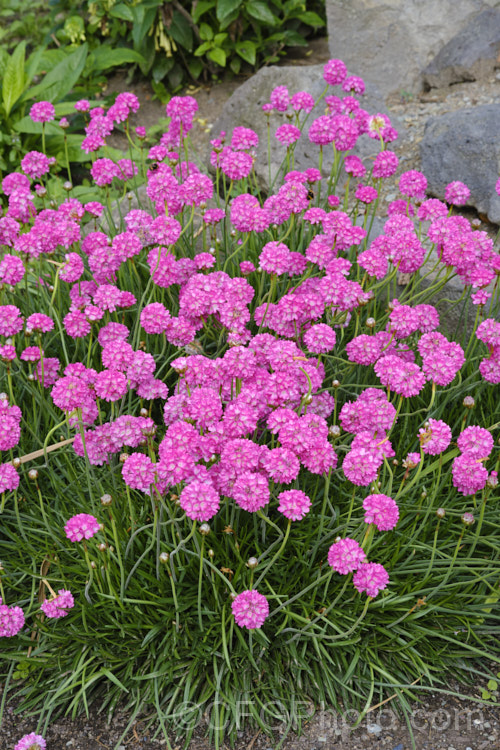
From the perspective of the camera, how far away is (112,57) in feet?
19.9

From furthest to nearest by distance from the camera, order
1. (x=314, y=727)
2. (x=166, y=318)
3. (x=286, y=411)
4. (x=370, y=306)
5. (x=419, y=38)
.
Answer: (x=419, y=38), (x=370, y=306), (x=166, y=318), (x=314, y=727), (x=286, y=411)

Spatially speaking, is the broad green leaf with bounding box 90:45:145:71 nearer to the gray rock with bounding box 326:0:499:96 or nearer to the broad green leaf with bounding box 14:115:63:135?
the broad green leaf with bounding box 14:115:63:135

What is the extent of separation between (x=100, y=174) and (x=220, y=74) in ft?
13.5

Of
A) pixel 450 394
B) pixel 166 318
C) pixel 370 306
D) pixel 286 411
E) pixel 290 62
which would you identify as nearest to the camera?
pixel 286 411

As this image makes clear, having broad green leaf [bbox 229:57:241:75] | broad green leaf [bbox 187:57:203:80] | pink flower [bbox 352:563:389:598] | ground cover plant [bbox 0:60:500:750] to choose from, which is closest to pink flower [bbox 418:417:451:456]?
ground cover plant [bbox 0:60:500:750]

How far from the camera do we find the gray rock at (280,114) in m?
4.81

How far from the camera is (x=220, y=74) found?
6734mm

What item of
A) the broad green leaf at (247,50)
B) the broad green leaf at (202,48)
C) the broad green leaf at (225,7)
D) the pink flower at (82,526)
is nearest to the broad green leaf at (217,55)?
the broad green leaf at (202,48)

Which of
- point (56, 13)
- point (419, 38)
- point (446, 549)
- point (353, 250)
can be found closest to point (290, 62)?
point (419, 38)

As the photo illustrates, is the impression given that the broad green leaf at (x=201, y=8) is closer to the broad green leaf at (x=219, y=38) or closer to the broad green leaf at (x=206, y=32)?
the broad green leaf at (x=206, y=32)

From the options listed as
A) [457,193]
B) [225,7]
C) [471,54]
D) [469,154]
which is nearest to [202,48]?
[225,7]

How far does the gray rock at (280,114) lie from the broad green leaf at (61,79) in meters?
1.25

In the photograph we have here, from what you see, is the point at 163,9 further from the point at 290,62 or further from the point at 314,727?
the point at 314,727

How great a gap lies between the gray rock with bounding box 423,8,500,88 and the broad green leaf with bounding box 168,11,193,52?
2197 mm
